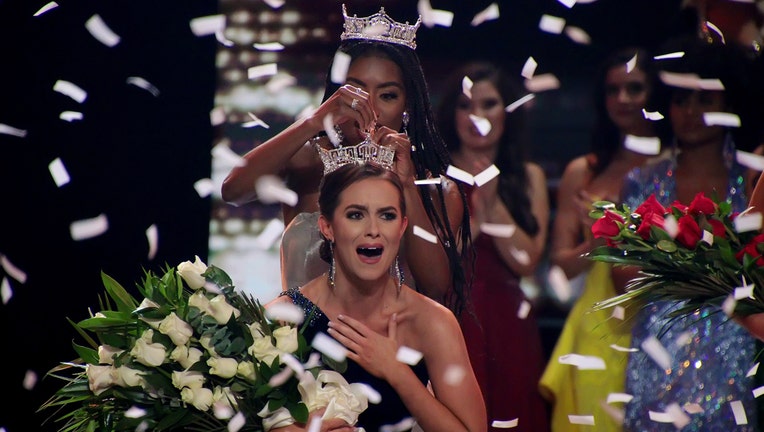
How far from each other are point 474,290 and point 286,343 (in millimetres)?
1437

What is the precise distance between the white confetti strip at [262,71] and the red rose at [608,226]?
1.47 metres

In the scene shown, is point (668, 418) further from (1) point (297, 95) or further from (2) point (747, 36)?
(1) point (297, 95)

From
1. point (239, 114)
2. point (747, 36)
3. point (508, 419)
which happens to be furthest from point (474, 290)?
point (747, 36)

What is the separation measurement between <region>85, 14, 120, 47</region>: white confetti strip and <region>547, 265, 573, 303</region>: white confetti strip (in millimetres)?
1740

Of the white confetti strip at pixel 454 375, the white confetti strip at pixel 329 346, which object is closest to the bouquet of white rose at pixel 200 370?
the white confetti strip at pixel 329 346

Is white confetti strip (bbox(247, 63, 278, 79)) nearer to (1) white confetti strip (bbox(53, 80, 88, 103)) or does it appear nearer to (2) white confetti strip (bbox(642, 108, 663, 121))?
(1) white confetti strip (bbox(53, 80, 88, 103))

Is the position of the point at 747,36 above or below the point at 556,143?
above

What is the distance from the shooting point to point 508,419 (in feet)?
11.6

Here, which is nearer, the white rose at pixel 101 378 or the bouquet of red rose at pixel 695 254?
the white rose at pixel 101 378

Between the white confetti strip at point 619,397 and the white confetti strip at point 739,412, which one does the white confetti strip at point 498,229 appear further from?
the white confetti strip at point 739,412

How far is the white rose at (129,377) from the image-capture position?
2.21 m

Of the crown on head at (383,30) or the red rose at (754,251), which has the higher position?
the crown on head at (383,30)

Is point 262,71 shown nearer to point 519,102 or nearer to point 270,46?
point 270,46

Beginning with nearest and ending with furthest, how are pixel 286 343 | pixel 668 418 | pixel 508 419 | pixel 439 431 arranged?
pixel 286 343, pixel 439 431, pixel 668 418, pixel 508 419
